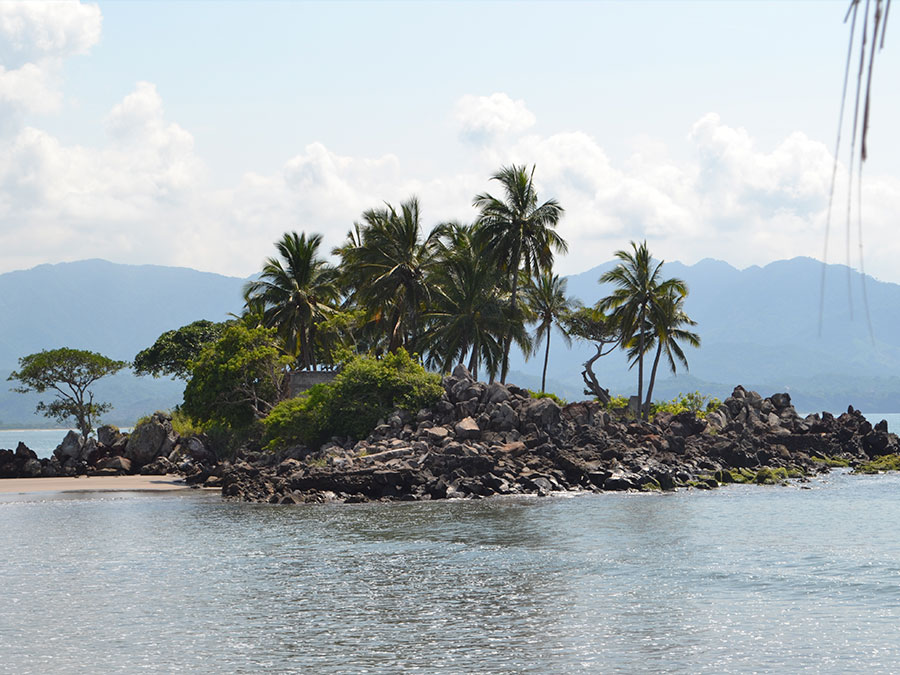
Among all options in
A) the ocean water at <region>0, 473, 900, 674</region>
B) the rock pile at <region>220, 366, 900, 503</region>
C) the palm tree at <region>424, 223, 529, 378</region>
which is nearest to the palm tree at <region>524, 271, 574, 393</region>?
the palm tree at <region>424, 223, 529, 378</region>

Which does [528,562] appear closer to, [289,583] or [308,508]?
[289,583]

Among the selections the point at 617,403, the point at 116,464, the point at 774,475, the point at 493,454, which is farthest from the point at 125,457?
the point at 774,475

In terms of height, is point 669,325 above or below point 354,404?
above

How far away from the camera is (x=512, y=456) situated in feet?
129

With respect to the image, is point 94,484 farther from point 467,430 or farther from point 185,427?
point 467,430

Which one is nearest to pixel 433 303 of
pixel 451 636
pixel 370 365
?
pixel 370 365

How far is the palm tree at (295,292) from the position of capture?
188ft

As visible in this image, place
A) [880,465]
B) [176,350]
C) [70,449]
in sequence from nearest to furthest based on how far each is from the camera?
[880,465], [70,449], [176,350]

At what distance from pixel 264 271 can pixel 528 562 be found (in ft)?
131

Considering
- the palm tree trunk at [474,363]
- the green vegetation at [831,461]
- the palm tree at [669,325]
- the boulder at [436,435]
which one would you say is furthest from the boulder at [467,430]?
the palm tree at [669,325]

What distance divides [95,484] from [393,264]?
1872cm

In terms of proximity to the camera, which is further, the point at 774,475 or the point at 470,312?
the point at 470,312

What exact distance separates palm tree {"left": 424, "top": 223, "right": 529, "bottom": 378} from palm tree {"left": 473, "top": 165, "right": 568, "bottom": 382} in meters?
0.77

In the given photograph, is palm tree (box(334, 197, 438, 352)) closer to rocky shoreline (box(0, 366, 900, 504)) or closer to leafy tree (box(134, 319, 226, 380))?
rocky shoreline (box(0, 366, 900, 504))
